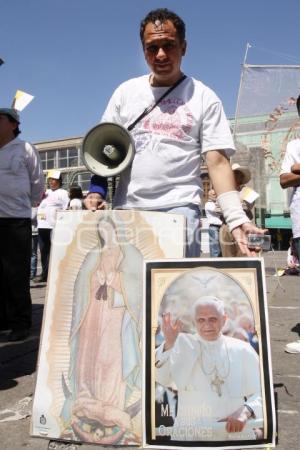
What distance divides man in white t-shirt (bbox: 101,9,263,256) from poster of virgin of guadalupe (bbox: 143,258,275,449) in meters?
0.35

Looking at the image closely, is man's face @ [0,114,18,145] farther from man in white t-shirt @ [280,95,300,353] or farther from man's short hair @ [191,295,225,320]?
man's short hair @ [191,295,225,320]

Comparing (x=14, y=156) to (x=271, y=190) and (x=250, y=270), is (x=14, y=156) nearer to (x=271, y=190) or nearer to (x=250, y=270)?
(x=250, y=270)

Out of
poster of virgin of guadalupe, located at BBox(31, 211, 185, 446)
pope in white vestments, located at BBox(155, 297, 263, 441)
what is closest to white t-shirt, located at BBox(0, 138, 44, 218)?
poster of virgin of guadalupe, located at BBox(31, 211, 185, 446)

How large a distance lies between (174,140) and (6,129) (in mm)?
2355

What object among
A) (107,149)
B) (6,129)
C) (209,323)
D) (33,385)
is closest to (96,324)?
(209,323)

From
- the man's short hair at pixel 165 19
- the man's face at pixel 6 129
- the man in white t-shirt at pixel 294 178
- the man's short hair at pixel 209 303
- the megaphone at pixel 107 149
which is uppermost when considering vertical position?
the man's face at pixel 6 129

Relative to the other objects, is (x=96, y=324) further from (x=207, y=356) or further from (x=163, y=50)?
(x=163, y=50)

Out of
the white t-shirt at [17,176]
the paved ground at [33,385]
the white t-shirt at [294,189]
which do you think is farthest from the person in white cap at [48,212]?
the white t-shirt at [294,189]

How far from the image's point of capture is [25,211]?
428cm

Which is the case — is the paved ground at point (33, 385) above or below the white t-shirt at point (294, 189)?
below

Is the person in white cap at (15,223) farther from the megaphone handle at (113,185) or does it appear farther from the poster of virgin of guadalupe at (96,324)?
the poster of virgin of guadalupe at (96,324)

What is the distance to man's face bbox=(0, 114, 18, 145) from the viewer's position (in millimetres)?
4193

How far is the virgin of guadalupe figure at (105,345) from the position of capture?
197 cm

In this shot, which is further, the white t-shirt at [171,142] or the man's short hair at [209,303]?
the white t-shirt at [171,142]
